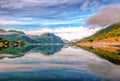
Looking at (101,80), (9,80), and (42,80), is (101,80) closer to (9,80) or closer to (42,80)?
(42,80)

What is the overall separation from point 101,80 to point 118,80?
153cm

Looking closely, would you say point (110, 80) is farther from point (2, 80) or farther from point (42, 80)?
point (2, 80)

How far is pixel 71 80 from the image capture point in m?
24.1

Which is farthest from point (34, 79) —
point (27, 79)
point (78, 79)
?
point (78, 79)

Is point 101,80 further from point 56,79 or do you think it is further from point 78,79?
point 56,79

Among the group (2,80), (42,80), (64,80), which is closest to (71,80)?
(64,80)

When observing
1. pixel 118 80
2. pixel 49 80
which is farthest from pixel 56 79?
pixel 118 80

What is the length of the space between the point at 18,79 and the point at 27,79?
829 millimetres

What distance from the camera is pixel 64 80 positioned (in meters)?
24.0

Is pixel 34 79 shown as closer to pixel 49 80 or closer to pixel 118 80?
pixel 49 80

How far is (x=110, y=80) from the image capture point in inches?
937

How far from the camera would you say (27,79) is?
79.6ft

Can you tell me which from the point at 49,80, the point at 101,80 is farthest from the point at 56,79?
the point at 101,80

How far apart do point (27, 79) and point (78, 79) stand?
15.8ft
